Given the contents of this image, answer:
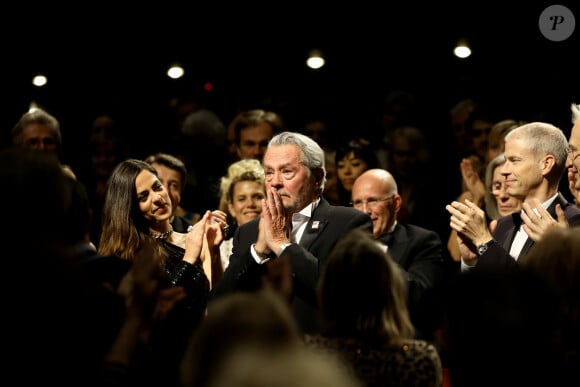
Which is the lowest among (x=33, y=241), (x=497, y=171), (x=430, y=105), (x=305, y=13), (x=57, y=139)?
(x=33, y=241)

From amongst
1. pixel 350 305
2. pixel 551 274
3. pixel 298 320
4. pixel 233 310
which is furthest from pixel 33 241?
pixel 298 320

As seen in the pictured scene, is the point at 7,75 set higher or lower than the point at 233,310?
higher

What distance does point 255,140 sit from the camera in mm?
6629

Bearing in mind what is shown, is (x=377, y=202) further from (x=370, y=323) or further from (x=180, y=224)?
(x=370, y=323)

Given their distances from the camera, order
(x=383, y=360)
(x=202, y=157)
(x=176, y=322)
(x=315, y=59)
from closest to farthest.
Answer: (x=383, y=360), (x=176, y=322), (x=202, y=157), (x=315, y=59)

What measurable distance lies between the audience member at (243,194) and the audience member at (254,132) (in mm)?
586

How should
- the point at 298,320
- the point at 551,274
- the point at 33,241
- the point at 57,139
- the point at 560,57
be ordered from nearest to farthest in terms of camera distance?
the point at 33,241
the point at 551,274
the point at 298,320
the point at 57,139
the point at 560,57

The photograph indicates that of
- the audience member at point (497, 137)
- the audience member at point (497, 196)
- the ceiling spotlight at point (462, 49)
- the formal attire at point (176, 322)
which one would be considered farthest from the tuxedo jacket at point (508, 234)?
the ceiling spotlight at point (462, 49)

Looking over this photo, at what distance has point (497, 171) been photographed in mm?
5543

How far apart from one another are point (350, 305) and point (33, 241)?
968 millimetres

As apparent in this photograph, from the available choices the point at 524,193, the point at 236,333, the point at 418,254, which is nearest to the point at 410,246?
the point at 418,254

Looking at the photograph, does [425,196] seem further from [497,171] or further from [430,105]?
[430,105]

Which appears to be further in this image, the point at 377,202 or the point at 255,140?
the point at 255,140

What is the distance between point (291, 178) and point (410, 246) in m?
0.87
